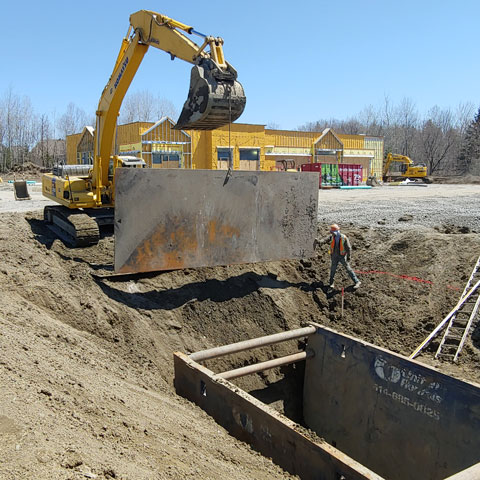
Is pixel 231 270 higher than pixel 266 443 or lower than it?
higher

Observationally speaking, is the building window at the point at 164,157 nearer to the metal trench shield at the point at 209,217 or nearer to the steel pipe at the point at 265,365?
the metal trench shield at the point at 209,217

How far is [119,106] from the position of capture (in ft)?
34.5

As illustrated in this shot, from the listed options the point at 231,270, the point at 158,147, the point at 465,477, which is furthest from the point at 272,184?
the point at 158,147

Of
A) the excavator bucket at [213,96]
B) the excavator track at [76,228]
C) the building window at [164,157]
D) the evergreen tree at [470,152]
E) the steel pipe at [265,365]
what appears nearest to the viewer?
the steel pipe at [265,365]

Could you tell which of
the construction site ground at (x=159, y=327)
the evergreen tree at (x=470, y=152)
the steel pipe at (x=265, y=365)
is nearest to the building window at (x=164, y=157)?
the construction site ground at (x=159, y=327)

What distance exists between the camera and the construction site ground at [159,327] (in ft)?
12.0

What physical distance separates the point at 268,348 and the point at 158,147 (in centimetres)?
2666

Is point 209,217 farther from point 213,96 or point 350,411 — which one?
point 350,411

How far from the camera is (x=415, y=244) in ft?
37.8

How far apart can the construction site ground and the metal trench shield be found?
0.90 metres

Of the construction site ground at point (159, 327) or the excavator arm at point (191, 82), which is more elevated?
the excavator arm at point (191, 82)

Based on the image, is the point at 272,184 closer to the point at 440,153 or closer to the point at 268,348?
the point at 268,348

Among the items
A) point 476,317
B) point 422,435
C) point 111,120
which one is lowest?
point 422,435

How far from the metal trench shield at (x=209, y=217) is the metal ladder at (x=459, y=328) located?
301cm
